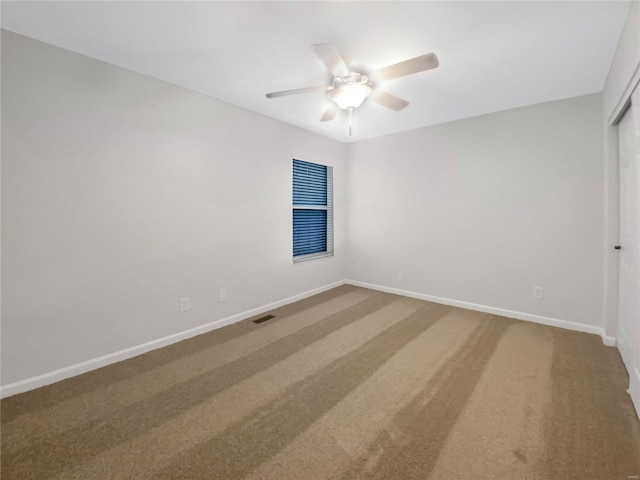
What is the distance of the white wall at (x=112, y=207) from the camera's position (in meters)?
1.84

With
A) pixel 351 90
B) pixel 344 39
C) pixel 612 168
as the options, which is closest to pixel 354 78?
pixel 351 90

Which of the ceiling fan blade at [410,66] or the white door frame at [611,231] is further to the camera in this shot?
the white door frame at [611,231]

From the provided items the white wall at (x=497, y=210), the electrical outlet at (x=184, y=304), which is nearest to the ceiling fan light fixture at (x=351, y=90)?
the white wall at (x=497, y=210)

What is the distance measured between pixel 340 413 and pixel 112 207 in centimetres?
229

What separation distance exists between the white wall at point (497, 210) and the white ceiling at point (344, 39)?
543mm

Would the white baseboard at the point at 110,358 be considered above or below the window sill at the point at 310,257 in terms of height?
below

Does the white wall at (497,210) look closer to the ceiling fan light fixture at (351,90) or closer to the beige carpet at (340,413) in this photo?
the beige carpet at (340,413)

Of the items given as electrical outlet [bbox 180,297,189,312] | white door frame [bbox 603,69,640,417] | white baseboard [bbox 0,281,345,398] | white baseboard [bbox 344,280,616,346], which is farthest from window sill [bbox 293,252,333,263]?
white door frame [bbox 603,69,640,417]

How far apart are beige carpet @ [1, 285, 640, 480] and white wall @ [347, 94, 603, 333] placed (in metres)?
0.66

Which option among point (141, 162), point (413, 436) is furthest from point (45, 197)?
point (413, 436)

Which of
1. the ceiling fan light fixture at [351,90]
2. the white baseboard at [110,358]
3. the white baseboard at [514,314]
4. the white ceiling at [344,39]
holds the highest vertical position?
the white ceiling at [344,39]

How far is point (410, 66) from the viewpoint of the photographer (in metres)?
1.74

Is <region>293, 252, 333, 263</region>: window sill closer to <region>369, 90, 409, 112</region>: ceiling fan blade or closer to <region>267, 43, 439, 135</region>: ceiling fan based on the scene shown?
<region>267, 43, 439, 135</region>: ceiling fan

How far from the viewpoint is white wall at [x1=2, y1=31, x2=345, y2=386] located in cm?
184
